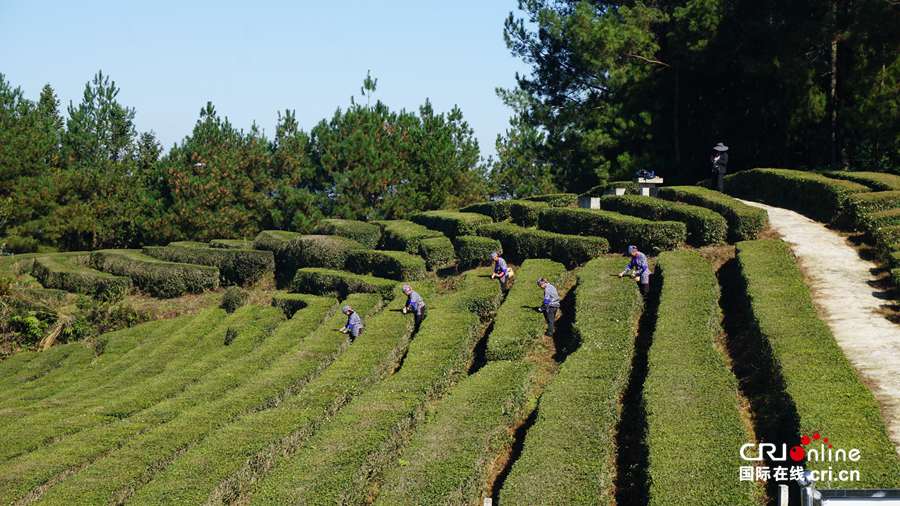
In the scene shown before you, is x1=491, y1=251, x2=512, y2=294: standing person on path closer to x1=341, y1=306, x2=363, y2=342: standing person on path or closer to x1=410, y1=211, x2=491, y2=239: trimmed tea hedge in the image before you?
x1=341, y1=306, x2=363, y2=342: standing person on path

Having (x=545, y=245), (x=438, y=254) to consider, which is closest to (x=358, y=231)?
(x=438, y=254)

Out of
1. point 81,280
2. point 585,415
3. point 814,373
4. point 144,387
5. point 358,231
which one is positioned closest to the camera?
point 814,373

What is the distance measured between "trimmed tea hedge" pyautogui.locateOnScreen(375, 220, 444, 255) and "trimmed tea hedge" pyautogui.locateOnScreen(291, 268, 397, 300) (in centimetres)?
234

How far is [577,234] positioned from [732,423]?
1467 cm

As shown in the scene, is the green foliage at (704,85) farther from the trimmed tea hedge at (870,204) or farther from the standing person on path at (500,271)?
the standing person on path at (500,271)

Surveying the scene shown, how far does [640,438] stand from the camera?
1468 cm

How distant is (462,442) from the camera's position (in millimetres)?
14922

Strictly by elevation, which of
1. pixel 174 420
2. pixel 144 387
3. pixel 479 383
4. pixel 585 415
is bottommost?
pixel 144 387

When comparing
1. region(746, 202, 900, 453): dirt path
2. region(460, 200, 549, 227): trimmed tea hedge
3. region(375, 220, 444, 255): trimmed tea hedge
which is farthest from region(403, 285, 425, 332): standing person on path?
region(746, 202, 900, 453): dirt path

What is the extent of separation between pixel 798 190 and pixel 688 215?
466 cm

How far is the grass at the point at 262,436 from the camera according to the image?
14.5 metres

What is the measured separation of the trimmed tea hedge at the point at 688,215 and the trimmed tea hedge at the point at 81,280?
19.0 meters

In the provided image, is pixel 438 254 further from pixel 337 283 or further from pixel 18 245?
pixel 18 245

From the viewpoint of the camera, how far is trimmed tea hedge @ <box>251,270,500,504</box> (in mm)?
13906
